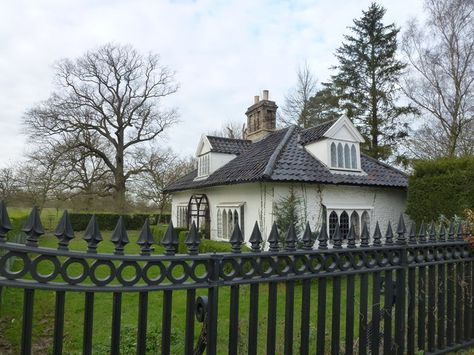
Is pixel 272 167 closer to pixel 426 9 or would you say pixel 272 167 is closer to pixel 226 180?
pixel 226 180

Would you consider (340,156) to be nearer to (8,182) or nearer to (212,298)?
(212,298)

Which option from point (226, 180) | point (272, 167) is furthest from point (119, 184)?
point (272, 167)

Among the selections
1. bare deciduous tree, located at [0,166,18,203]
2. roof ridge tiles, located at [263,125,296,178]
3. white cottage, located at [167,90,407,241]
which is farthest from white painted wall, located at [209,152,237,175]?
bare deciduous tree, located at [0,166,18,203]

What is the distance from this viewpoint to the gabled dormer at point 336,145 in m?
14.0

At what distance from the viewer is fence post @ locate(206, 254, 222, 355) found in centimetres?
238

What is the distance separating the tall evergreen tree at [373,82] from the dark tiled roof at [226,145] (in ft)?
40.4

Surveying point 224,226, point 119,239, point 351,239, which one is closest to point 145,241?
point 119,239

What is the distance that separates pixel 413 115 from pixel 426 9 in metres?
7.59

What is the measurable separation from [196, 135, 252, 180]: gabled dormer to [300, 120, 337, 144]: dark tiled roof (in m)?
3.92

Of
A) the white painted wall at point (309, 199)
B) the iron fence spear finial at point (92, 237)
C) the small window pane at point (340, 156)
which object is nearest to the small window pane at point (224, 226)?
the white painted wall at point (309, 199)

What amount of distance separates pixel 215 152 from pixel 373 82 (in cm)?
1627

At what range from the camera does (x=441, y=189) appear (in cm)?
1369

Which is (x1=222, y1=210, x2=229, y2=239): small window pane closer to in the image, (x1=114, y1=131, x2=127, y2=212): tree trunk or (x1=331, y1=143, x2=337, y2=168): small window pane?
(x1=331, y1=143, x2=337, y2=168): small window pane

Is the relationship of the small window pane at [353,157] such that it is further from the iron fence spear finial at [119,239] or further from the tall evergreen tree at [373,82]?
the iron fence spear finial at [119,239]
